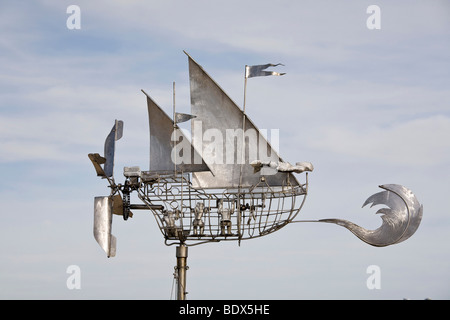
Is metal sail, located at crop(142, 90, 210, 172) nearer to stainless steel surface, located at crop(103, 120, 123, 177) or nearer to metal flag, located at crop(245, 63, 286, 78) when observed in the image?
stainless steel surface, located at crop(103, 120, 123, 177)

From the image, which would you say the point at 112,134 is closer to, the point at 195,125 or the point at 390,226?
the point at 195,125

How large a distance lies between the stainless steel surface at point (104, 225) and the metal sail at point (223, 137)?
2965 millimetres

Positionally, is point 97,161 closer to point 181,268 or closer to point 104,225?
point 104,225

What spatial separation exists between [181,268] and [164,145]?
3.51 m

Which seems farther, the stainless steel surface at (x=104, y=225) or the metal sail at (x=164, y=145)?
the metal sail at (x=164, y=145)

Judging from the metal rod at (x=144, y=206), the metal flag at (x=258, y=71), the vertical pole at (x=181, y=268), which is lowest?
the vertical pole at (x=181, y=268)

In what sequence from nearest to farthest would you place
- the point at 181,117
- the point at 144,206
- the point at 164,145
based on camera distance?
the point at 144,206 < the point at 181,117 < the point at 164,145

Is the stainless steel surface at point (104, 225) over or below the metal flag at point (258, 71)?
below

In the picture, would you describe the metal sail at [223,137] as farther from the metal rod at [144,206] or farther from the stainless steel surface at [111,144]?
the stainless steel surface at [111,144]

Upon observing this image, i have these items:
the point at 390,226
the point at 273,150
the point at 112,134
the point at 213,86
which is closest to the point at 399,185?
the point at 390,226

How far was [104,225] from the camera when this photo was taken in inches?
1056

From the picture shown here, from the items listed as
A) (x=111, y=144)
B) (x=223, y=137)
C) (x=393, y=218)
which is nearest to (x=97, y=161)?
(x=111, y=144)

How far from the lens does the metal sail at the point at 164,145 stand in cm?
2706
